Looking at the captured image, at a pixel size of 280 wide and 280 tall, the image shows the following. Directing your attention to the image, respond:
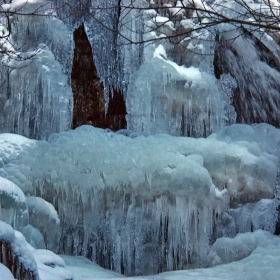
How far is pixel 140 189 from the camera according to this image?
6.86m

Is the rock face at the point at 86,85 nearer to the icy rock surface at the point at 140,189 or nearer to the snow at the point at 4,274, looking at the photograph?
the icy rock surface at the point at 140,189

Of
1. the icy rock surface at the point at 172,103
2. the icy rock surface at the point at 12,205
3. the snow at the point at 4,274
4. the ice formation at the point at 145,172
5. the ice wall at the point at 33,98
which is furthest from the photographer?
the icy rock surface at the point at 172,103

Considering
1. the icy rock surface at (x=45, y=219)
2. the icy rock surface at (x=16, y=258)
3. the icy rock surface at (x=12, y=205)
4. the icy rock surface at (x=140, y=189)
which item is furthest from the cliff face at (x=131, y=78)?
the icy rock surface at (x=16, y=258)

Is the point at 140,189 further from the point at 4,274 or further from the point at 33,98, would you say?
the point at 4,274

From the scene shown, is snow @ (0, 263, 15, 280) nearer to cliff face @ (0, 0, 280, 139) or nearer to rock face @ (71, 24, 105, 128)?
cliff face @ (0, 0, 280, 139)

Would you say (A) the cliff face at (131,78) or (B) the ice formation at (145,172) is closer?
(B) the ice formation at (145,172)

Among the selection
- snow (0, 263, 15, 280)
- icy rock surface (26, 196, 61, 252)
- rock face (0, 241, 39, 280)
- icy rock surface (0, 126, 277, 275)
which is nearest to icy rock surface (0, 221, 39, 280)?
rock face (0, 241, 39, 280)

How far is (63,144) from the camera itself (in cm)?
694

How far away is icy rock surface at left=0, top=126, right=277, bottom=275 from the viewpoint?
22.2ft

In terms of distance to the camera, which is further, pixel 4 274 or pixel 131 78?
pixel 131 78

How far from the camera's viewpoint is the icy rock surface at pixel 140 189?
6.78 m

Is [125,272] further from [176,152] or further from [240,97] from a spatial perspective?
[240,97]

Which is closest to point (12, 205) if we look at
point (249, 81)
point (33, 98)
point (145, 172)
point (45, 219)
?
point (45, 219)

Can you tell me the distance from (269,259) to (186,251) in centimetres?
128
